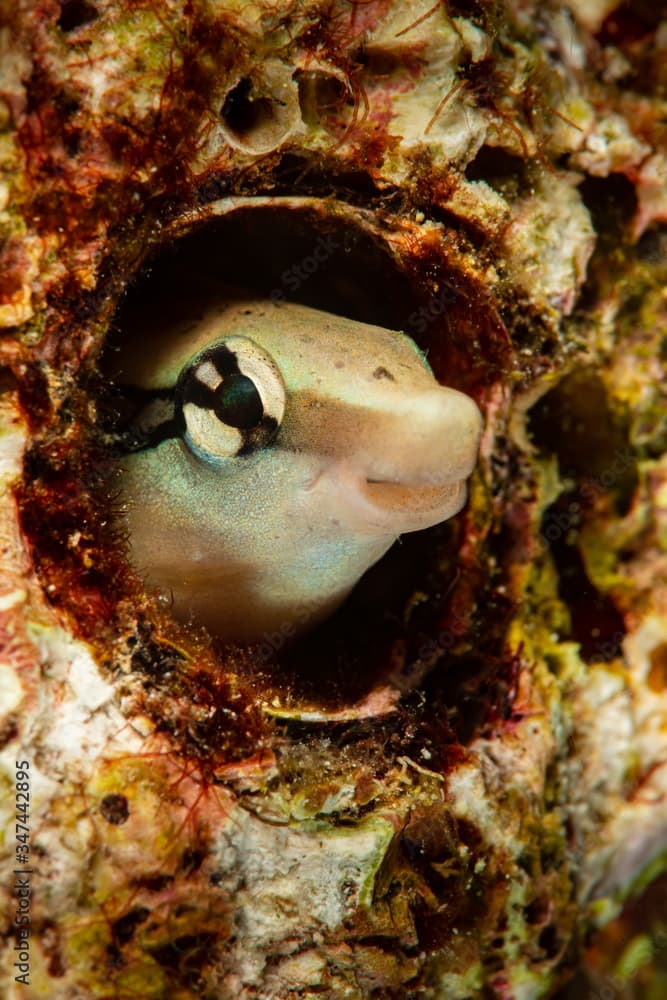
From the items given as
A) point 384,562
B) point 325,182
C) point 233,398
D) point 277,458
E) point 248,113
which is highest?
point 248,113

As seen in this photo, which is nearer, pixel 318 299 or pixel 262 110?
pixel 262 110

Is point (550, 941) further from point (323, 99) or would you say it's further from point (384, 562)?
point (323, 99)

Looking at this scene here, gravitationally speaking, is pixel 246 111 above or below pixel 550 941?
above

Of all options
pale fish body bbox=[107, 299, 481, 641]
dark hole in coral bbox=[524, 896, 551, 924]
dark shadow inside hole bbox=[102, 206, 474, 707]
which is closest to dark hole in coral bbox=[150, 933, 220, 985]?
dark shadow inside hole bbox=[102, 206, 474, 707]

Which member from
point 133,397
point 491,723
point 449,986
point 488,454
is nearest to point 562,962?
point 449,986

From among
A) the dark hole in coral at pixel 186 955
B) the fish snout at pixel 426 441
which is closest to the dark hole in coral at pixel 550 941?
the dark hole in coral at pixel 186 955

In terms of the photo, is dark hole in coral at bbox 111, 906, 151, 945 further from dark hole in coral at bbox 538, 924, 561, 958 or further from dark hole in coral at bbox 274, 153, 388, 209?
dark hole in coral at bbox 274, 153, 388, 209

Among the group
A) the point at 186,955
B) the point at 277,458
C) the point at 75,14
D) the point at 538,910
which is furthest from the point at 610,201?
the point at 186,955

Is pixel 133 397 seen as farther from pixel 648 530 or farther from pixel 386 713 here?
pixel 648 530
